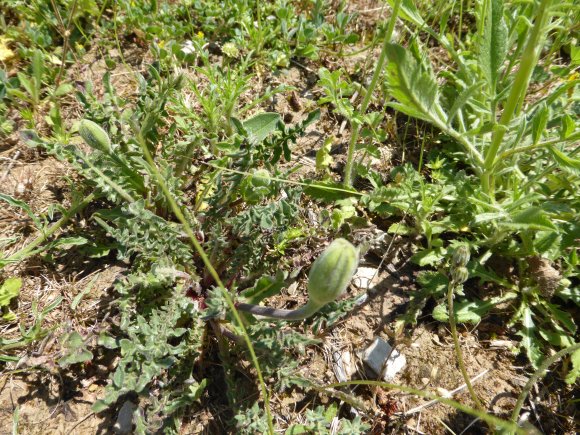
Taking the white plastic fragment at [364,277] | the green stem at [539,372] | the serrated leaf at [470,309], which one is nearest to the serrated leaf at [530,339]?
the serrated leaf at [470,309]

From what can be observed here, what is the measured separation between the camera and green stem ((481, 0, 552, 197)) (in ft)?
5.51

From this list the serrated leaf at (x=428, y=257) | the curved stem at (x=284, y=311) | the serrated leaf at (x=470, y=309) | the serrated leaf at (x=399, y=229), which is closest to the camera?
the curved stem at (x=284, y=311)

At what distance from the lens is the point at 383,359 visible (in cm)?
225

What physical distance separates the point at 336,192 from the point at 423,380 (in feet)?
3.36

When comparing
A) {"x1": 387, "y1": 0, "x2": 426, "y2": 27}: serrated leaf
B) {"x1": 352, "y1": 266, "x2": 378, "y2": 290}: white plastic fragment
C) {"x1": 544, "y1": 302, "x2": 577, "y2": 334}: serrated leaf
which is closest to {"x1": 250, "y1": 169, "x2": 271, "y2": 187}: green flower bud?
{"x1": 352, "y1": 266, "x2": 378, "y2": 290}: white plastic fragment

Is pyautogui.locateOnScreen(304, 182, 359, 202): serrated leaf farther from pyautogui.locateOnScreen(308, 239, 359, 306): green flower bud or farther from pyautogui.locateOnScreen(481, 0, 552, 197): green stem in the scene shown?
pyautogui.locateOnScreen(308, 239, 359, 306): green flower bud

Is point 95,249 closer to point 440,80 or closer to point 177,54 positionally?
point 177,54

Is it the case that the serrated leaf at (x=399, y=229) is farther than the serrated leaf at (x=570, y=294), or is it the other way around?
the serrated leaf at (x=399, y=229)

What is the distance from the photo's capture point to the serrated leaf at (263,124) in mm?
2500

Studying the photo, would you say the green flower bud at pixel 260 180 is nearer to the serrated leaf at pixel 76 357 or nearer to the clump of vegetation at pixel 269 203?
the clump of vegetation at pixel 269 203

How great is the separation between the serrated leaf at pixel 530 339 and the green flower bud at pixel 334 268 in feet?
4.07

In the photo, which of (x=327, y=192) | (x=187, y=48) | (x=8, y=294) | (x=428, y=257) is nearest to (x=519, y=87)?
(x=428, y=257)

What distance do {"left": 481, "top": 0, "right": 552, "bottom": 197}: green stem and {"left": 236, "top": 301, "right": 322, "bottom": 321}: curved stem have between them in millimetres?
1062

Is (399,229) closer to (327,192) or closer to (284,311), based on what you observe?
(327,192)
